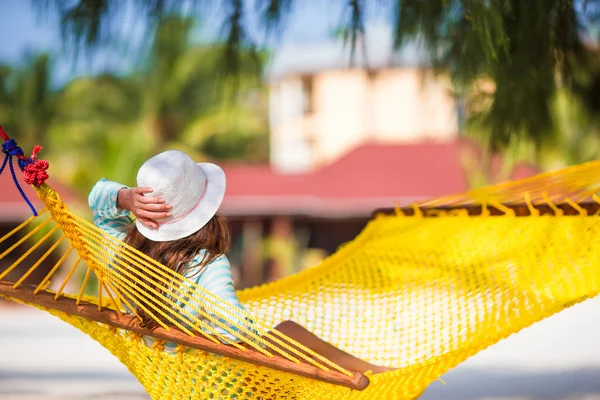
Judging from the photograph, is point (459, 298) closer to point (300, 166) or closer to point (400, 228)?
point (400, 228)

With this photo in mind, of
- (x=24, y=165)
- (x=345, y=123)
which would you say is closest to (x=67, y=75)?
(x=24, y=165)

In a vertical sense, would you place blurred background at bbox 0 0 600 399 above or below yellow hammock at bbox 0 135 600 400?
above

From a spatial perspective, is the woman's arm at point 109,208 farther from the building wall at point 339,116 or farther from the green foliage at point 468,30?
the building wall at point 339,116

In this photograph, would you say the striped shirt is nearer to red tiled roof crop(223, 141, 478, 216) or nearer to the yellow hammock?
the yellow hammock

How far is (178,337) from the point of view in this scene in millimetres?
1635

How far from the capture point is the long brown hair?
175 cm

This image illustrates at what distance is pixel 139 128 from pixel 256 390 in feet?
42.0

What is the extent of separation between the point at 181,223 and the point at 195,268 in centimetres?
11

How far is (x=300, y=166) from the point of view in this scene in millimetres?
15992

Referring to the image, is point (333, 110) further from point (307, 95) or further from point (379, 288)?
point (379, 288)

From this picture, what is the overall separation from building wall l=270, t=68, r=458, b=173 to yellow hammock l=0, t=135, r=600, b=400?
1141 centimetres

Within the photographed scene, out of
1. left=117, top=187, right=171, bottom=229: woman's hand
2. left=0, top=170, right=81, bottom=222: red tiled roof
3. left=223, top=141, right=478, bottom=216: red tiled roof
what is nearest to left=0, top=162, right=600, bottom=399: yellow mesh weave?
left=117, top=187, right=171, bottom=229: woman's hand

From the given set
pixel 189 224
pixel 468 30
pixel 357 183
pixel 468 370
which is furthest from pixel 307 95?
pixel 189 224

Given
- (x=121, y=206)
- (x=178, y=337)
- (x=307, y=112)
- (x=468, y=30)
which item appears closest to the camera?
(x=178, y=337)
